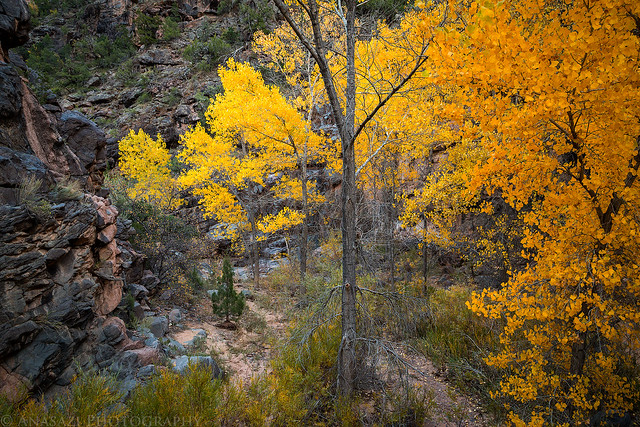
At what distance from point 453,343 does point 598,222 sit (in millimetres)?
4187

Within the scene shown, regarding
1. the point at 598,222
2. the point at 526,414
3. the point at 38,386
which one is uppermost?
the point at 598,222

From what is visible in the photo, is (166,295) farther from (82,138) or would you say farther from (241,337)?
(82,138)

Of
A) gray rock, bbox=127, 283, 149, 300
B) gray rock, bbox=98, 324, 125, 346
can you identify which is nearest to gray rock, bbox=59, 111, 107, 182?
gray rock, bbox=127, 283, 149, 300

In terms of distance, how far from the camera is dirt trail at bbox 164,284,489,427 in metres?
4.73

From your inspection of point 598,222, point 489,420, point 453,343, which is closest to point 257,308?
point 453,343

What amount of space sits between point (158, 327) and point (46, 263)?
273cm

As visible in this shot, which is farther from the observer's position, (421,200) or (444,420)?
(421,200)

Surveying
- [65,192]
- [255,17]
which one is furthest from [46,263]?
[255,17]

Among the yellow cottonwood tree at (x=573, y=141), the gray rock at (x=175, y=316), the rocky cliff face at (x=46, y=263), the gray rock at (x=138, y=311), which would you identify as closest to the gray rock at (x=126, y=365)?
the rocky cliff face at (x=46, y=263)

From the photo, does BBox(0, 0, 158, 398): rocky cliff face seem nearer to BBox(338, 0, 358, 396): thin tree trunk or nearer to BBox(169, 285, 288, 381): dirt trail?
BBox(169, 285, 288, 381): dirt trail

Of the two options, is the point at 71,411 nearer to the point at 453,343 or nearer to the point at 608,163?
the point at 608,163

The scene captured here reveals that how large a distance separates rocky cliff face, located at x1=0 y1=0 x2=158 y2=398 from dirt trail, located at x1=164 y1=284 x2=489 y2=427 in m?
1.95

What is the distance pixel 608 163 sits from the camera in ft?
9.87

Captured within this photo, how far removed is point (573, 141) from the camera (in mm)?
3094
